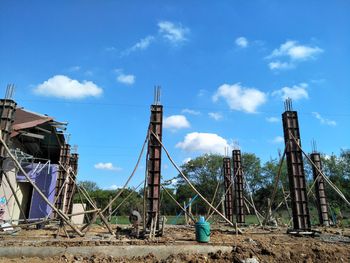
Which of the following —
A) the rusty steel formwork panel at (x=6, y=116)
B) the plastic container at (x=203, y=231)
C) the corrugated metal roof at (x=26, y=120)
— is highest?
the corrugated metal roof at (x=26, y=120)

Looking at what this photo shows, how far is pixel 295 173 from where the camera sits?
41.4ft

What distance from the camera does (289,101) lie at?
13539 millimetres

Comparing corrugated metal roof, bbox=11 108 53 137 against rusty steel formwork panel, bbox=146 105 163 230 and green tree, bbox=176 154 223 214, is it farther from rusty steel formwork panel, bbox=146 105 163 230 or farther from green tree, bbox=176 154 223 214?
green tree, bbox=176 154 223 214

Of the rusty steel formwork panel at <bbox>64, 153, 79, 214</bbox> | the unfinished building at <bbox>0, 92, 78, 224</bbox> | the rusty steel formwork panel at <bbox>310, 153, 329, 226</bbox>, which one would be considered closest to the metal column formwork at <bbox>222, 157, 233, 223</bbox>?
the rusty steel formwork panel at <bbox>310, 153, 329, 226</bbox>

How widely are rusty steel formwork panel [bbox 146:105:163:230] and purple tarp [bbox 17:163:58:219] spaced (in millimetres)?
12014

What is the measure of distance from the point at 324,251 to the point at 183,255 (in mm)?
3704

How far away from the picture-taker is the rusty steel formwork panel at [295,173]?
39.6 ft

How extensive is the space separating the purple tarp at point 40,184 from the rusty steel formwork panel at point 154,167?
1201 centimetres

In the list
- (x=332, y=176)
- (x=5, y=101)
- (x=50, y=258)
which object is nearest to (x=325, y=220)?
(x=50, y=258)

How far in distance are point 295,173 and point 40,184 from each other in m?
18.7

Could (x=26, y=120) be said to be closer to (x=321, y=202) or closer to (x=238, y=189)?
(x=238, y=189)

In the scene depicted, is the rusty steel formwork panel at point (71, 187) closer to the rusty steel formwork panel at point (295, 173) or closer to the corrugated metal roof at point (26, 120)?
the corrugated metal roof at point (26, 120)

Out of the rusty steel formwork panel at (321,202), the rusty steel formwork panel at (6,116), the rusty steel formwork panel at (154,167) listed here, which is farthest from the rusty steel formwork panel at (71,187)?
the rusty steel formwork panel at (321,202)

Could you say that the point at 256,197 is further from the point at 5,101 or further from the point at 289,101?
the point at 5,101
